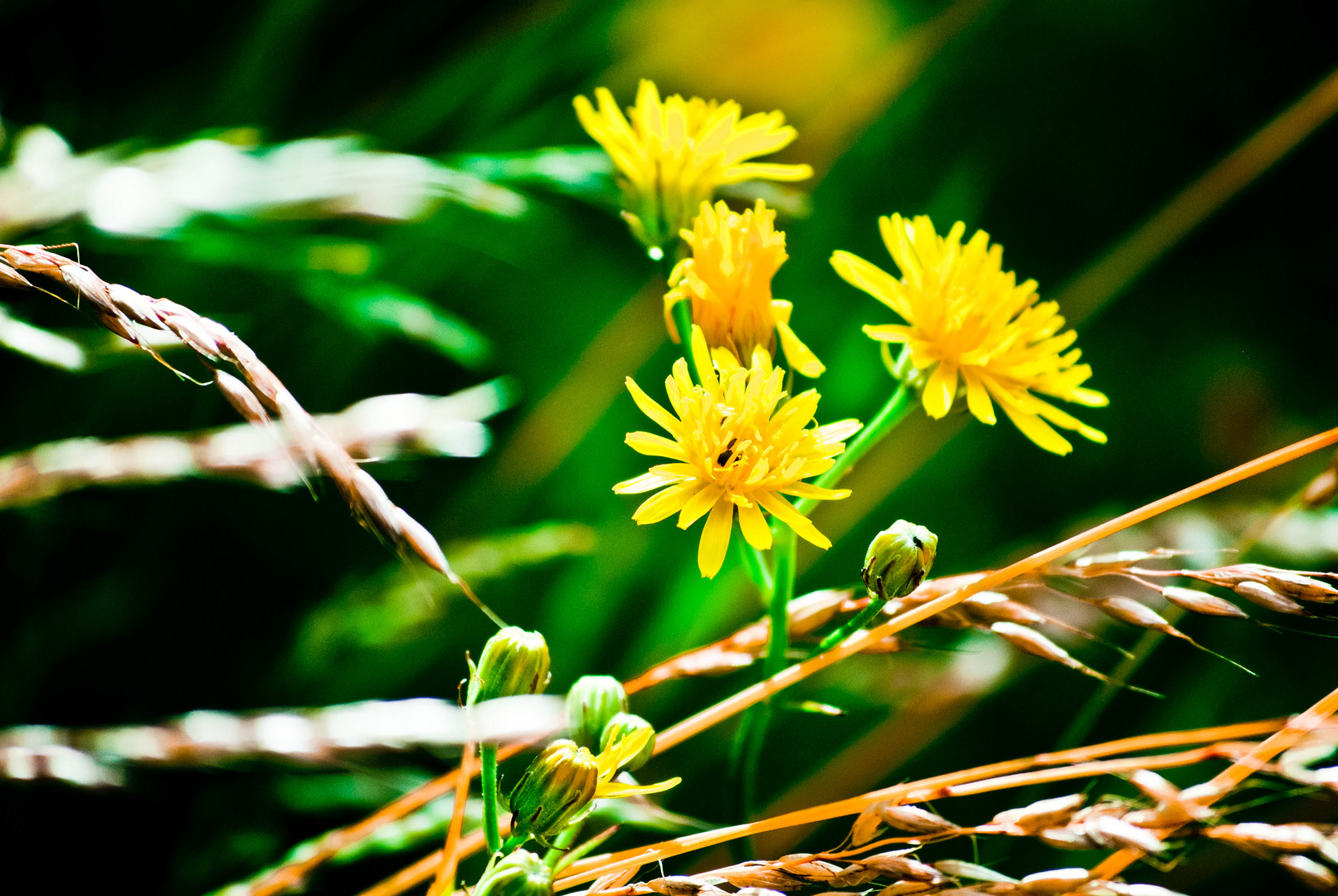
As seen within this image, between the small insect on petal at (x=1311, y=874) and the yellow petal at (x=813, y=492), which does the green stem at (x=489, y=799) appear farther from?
the small insect on petal at (x=1311, y=874)

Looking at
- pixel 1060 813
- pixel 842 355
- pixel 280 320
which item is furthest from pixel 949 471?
pixel 280 320

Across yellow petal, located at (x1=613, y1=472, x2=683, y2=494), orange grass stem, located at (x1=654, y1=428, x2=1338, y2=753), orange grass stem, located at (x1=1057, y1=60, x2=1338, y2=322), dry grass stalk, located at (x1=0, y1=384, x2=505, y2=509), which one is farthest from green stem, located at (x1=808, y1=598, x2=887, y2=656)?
orange grass stem, located at (x1=1057, y1=60, x2=1338, y2=322)

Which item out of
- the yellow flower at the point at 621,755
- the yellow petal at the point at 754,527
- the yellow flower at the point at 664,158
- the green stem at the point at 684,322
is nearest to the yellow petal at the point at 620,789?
the yellow flower at the point at 621,755

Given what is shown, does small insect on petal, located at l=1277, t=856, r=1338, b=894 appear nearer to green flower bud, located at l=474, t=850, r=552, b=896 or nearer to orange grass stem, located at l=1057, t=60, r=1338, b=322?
green flower bud, located at l=474, t=850, r=552, b=896

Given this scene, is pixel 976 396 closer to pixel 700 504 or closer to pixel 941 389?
pixel 941 389

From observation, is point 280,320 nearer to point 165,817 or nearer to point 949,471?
point 165,817

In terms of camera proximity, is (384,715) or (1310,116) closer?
(384,715)
